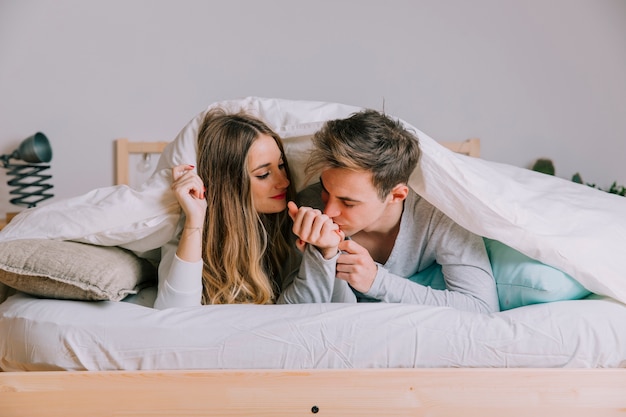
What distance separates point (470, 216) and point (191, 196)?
0.64 metres

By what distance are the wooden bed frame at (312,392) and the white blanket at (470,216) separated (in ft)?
0.83

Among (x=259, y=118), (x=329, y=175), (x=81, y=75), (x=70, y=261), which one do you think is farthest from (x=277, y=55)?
(x=70, y=261)

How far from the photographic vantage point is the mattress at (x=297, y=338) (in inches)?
50.1

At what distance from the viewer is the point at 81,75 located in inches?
120

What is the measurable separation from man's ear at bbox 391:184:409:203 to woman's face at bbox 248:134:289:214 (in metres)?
0.27

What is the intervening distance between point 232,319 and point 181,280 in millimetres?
201

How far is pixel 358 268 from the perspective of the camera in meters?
1.49

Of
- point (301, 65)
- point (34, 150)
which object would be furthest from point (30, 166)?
point (301, 65)

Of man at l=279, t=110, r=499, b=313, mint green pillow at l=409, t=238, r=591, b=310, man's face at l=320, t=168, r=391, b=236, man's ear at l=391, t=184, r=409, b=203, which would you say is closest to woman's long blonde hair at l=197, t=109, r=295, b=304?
man at l=279, t=110, r=499, b=313

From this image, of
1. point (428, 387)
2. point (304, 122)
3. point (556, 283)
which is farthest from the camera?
point (304, 122)

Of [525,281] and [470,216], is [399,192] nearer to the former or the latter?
[470,216]

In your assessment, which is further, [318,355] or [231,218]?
[231,218]

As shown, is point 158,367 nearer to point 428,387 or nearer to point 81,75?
point 428,387

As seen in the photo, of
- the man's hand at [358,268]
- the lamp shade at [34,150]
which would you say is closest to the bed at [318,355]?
the man's hand at [358,268]
